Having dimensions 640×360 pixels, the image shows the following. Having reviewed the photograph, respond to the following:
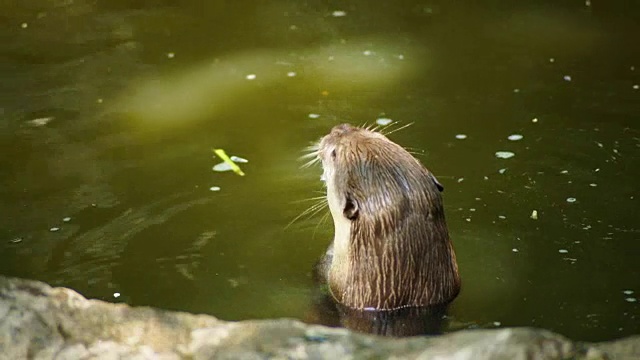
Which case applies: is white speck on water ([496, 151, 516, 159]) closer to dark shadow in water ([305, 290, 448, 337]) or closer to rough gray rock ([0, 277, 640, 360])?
dark shadow in water ([305, 290, 448, 337])

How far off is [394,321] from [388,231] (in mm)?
326

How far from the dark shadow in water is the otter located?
Result: 0.07 ft

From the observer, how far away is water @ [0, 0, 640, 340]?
409 centimetres

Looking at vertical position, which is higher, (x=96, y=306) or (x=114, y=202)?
(x=96, y=306)

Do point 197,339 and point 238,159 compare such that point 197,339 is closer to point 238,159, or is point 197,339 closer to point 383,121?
point 238,159

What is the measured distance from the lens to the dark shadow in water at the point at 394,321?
358cm

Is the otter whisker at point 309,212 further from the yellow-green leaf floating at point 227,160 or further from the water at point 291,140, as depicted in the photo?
the yellow-green leaf floating at point 227,160

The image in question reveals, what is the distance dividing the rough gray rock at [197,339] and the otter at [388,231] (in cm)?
82

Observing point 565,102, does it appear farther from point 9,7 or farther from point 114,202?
point 9,7

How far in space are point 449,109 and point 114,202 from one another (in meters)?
1.82

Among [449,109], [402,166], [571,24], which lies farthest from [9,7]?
[402,166]

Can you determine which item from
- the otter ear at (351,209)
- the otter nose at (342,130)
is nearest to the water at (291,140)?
the otter ear at (351,209)

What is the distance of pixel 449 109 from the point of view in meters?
5.43

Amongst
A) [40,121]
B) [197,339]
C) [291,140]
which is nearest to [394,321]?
[197,339]
